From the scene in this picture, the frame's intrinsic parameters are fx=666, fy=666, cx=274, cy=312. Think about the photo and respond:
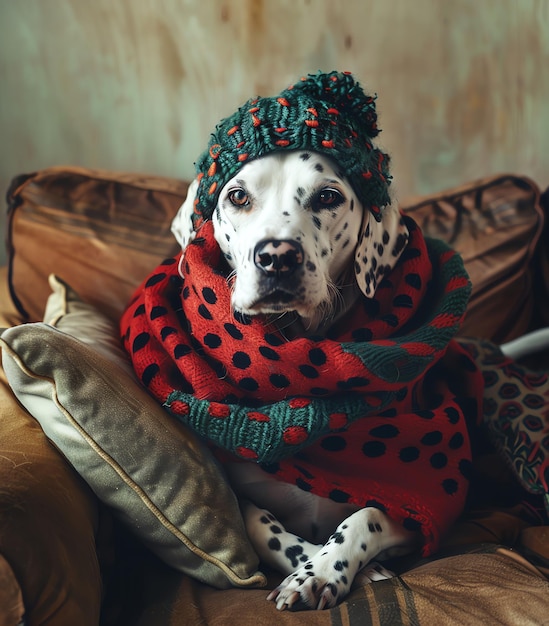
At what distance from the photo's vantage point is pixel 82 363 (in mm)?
1210

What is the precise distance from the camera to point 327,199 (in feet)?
4.56

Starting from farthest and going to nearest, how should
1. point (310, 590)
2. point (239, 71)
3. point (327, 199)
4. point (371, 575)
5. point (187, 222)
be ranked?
1. point (239, 71)
2. point (187, 222)
3. point (327, 199)
4. point (371, 575)
5. point (310, 590)

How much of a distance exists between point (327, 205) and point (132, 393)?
21.7 inches

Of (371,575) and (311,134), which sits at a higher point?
(311,134)

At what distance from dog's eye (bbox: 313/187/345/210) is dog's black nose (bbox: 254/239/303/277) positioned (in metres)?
0.14

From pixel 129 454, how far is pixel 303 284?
455mm

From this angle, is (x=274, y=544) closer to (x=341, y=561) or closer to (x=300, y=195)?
(x=341, y=561)

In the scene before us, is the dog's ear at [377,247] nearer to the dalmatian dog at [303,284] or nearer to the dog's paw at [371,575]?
the dalmatian dog at [303,284]

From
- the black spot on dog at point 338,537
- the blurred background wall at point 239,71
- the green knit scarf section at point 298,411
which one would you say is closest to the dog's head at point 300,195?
the green knit scarf section at point 298,411

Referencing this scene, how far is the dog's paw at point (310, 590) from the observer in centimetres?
116

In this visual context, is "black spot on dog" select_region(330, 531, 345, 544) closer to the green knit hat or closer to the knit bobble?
the green knit hat

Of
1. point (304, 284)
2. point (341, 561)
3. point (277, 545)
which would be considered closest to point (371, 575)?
point (341, 561)

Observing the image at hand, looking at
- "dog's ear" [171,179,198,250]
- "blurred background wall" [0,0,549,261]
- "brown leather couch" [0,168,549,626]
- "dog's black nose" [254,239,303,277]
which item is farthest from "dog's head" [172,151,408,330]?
"blurred background wall" [0,0,549,261]

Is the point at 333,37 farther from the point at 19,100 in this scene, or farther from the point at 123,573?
the point at 123,573
